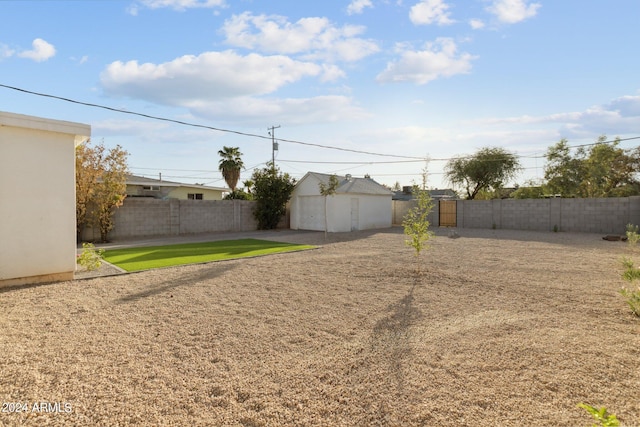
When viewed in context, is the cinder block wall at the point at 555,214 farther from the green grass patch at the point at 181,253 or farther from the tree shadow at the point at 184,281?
the tree shadow at the point at 184,281

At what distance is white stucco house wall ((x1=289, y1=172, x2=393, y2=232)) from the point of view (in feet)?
69.1

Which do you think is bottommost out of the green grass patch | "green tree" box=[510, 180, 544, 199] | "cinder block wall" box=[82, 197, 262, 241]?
the green grass patch

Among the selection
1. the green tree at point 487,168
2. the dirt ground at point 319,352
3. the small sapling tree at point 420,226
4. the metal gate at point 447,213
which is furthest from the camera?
the green tree at point 487,168

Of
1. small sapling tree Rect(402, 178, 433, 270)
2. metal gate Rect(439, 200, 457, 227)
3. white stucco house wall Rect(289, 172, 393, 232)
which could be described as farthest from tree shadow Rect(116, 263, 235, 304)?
metal gate Rect(439, 200, 457, 227)

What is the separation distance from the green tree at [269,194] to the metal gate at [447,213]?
1105cm

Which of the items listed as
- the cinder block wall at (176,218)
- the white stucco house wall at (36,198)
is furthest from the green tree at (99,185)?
the white stucco house wall at (36,198)

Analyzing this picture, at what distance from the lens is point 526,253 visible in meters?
11.8

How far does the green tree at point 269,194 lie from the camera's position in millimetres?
21766

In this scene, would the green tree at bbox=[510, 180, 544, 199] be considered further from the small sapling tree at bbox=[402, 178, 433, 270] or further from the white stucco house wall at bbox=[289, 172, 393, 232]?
the small sapling tree at bbox=[402, 178, 433, 270]

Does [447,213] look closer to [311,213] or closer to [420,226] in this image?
[311,213]

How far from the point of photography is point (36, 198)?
7176 millimetres

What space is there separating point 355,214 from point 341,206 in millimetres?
1455

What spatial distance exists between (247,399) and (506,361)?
2.74 m

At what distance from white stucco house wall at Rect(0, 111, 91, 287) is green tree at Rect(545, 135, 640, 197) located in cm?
3089
